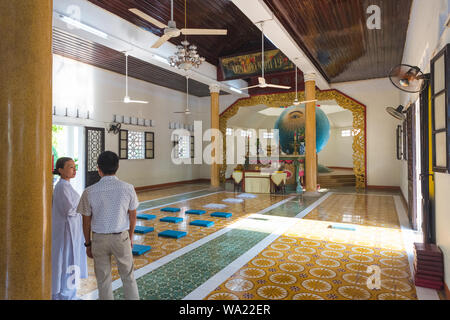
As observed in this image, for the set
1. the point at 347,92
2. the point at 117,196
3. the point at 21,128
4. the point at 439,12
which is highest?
the point at 347,92

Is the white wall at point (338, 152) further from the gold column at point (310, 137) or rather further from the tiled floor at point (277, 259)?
the tiled floor at point (277, 259)

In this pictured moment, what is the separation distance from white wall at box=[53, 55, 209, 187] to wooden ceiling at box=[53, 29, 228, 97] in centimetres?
30

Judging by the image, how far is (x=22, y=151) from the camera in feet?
5.15

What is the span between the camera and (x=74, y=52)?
8.29 meters

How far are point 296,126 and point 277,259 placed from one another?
12.1m

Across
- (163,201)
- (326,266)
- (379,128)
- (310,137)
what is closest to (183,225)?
(326,266)

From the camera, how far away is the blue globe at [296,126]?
49.1 ft

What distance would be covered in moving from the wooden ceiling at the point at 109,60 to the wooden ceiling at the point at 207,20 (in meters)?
1.46

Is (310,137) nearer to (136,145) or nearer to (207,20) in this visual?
(207,20)
